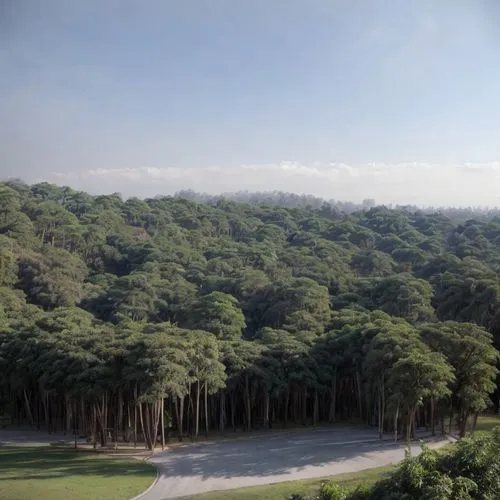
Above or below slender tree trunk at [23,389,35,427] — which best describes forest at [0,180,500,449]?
above

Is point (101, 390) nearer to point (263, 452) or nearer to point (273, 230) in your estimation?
point (263, 452)

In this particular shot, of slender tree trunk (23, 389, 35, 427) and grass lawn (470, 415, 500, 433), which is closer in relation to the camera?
grass lawn (470, 415, 500, 433)

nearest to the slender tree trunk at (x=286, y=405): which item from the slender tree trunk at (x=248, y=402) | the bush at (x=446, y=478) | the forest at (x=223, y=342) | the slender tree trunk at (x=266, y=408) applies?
the forest at (x=223, y=342)

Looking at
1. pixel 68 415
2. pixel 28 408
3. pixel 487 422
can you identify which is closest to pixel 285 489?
pixel 487 422

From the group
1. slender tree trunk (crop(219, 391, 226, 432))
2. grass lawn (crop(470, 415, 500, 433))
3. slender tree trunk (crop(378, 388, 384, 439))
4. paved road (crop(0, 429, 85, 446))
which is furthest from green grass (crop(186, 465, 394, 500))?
paved road (crop(0, 429, 85, 446))

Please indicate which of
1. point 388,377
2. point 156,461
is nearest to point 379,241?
point 388,377

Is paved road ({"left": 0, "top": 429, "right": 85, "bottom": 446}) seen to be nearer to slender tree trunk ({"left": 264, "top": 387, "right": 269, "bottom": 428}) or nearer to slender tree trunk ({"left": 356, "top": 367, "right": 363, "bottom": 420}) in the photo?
slender tree trunk ({"left": 264, "top": 387, "right": 269, "bottom": 428})
